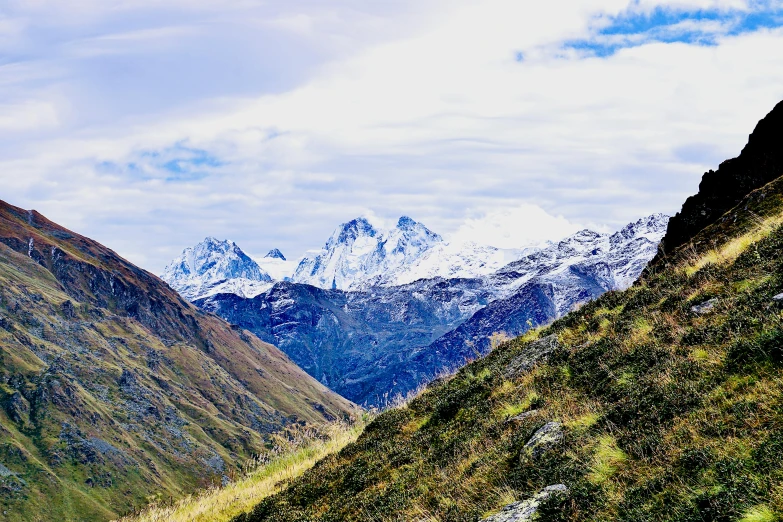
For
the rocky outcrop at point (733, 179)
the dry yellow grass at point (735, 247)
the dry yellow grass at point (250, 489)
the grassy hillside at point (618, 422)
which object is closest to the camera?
the grassy hillside at point (618, 422)

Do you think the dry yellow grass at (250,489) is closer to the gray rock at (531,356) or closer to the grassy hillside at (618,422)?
the grassy hillside at (618,422)

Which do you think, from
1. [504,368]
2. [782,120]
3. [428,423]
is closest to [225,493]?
[428,423]

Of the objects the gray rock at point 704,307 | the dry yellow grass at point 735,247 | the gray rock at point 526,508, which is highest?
the dry yellow grass at point 735,247

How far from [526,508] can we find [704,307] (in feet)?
22.8

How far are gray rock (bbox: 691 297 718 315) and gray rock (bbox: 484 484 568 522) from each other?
617 centimetres

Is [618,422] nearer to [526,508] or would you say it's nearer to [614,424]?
[614,424]

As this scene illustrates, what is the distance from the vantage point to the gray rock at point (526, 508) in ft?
29.2

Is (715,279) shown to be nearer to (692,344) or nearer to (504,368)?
(692,344)

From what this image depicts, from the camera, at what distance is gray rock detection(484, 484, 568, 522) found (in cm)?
891

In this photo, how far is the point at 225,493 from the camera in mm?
20438

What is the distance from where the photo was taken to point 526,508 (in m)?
9.10

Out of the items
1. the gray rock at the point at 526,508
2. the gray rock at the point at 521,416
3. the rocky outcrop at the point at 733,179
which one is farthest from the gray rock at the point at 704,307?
the rocky outcrop at the point at 733,179

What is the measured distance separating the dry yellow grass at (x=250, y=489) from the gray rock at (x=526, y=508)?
1005cm

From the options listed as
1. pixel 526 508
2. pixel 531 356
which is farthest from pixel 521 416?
pixel 531 356
